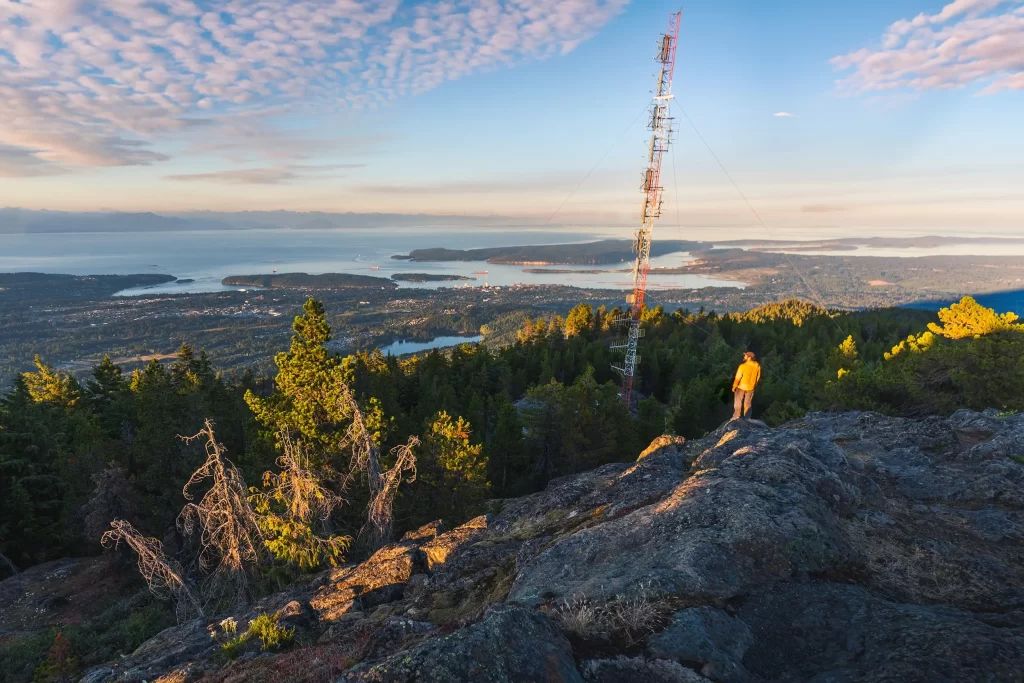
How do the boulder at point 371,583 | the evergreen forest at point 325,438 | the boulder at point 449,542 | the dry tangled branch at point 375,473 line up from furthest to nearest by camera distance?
the evergreen forest at point 325,438
the dry tangled branch at point 375,473
the boulder at point 449,542
the boulder at point 371,583

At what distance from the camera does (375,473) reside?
16.5 metres

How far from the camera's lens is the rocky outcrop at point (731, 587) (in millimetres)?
4770

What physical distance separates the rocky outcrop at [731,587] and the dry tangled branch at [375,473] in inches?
158

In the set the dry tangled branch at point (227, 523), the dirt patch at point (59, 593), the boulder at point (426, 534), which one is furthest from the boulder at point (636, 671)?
the dirt patch at point (59, 593)

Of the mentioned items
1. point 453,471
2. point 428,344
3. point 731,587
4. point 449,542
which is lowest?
point 428,344

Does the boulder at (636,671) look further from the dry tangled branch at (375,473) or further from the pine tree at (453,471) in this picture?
the pine tree at (453,471)

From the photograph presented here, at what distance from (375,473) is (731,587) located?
42.1 ft

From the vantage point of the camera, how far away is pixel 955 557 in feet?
21.9

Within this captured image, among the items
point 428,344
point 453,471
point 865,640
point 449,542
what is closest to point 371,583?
point 449,542

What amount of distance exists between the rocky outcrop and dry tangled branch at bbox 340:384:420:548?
402cm

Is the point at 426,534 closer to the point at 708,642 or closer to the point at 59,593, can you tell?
the point at 708,642

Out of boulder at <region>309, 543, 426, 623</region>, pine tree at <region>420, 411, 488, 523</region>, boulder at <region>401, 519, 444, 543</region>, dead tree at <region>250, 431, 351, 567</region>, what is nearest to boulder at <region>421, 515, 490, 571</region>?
boulder at <region>309, 543, 426, 623</region>

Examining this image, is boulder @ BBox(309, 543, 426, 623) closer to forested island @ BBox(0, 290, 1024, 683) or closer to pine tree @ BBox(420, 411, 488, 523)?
forested island @ BBox(0, 290, 1024, 683)

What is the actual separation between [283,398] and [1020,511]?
20.2 metres
